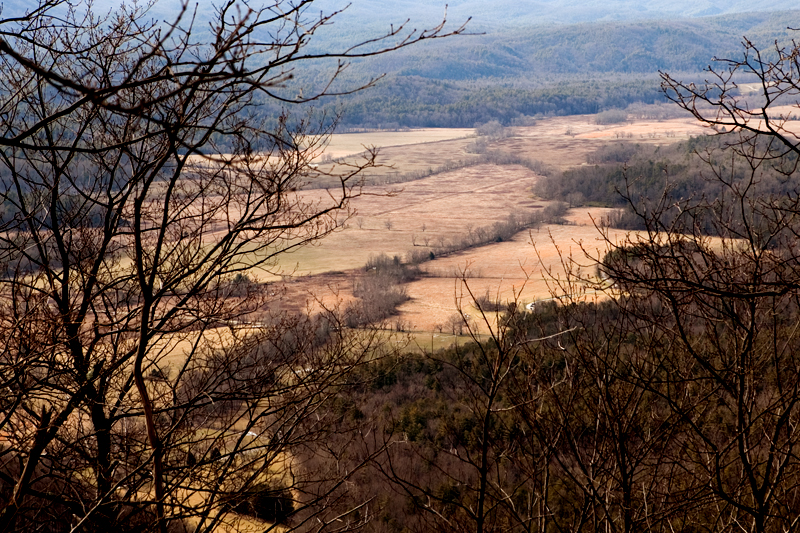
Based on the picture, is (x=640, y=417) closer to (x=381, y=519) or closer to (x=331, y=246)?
(x=381, y=519)

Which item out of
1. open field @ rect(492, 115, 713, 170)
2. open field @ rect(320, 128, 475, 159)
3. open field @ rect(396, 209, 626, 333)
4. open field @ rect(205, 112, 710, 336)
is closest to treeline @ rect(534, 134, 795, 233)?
open field @ rect(205, 112, 710, 336)

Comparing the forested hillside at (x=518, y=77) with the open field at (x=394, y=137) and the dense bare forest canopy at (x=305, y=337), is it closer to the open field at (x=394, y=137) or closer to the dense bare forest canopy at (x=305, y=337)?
the open field at (x=394, y=137)

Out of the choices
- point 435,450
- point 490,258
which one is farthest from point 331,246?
point 435,450

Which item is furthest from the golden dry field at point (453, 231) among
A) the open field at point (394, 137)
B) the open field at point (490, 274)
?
the open field at point (394, 137)

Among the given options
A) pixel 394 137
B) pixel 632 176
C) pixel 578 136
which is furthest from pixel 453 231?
pixel 578 136

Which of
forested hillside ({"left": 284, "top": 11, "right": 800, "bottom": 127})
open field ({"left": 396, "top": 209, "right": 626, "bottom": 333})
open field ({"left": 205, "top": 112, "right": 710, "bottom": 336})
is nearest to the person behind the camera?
open field ({"left": 396, "top": 209, "right": 626, "bottom": 333})

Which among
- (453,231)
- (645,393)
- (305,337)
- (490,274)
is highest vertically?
(305,337)

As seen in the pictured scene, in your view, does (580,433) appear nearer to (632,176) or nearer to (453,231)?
(453,231)

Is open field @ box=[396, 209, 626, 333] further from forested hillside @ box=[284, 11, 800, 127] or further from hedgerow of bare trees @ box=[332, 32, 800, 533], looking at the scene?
forested hillside @ box=[284, 11, 800, 127]

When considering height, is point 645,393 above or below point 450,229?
above

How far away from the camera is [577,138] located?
83.8 m

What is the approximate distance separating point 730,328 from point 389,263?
32047mm

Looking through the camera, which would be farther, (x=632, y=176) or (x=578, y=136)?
(x=578, y=136)

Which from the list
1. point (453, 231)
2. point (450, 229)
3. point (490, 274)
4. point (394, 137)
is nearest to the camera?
point (490, 274)
